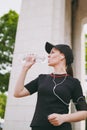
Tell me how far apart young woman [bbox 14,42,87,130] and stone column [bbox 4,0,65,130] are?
5.63ft

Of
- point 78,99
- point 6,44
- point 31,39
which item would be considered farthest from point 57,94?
point 6,44

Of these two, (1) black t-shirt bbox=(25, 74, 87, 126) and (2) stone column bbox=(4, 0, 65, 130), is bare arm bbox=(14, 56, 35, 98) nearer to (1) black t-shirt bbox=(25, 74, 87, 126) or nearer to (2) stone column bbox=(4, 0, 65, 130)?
(1) black t-shirt bbox=(25, 74, 87, 126)

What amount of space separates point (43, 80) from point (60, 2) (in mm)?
2828

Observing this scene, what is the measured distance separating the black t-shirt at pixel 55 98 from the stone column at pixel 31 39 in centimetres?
181

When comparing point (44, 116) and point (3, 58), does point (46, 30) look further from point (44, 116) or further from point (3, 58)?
point (3, 58)

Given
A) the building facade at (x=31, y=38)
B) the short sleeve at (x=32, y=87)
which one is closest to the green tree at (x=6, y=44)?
the building facade at (x=31, y=38)

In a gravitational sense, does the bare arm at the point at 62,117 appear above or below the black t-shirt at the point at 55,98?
below

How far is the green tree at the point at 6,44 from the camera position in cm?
1544

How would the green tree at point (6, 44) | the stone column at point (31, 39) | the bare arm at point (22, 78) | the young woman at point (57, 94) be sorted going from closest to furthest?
the young woman at point (57, 94), the bare arm at point (22, 78), the stone column at point (31, 39), the green tree at point (6, 44)

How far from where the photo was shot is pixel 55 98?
2203 mm

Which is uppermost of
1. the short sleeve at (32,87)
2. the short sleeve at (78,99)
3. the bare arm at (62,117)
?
the short sleeve at (32,87)

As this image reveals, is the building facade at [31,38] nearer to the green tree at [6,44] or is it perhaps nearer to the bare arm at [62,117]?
the bare arm at [62,117]

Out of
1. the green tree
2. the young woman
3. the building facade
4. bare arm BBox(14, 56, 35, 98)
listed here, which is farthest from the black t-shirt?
the green tree

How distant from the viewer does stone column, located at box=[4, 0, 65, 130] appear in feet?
13.4
